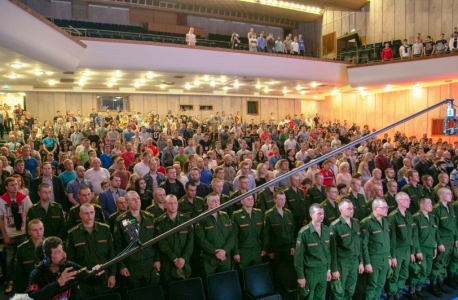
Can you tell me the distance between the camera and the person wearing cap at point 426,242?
484 centimetres

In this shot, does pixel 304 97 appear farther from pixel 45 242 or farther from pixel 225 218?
pixel 45 242

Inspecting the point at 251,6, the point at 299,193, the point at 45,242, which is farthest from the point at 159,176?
the point at 251,6

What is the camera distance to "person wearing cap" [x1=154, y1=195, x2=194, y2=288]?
4184mm

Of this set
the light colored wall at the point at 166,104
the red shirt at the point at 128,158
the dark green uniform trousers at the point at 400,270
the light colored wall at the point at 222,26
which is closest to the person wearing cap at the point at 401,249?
the dark green uniform trousers at the point at 400,270

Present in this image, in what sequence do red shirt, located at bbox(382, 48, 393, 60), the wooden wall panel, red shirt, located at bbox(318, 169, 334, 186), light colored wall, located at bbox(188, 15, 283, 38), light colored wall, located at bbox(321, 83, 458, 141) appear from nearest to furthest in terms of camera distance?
red shirt, located at bbox(318, 169, 334, 186) < red shirt, located at bbox(382, 48, 393, 60) < light colored wall, located at bbox(321, 83, 458, 141) < the wooden wall panel < light colored wall, located at bbox(188, 15, 283, 38)

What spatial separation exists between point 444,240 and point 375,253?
58.7 inches

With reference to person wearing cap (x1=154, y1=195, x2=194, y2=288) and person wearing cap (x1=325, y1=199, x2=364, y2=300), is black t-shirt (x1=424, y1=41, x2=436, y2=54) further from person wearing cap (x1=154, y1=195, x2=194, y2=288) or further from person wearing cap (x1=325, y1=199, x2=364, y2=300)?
person wearing cap (x1=154, y1=195, x2=194, y2=288)

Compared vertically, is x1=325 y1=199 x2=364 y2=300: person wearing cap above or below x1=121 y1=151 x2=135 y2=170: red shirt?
below

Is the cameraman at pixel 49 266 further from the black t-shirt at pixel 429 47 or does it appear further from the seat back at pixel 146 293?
the black t-shirt at pixel 429 47

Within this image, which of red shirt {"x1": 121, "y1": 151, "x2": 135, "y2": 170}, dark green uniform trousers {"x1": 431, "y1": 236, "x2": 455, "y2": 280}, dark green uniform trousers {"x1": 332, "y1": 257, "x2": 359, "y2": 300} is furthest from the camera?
red shirt {"x1": 121, "y1": 151, "x2": 135, "y2": 170}

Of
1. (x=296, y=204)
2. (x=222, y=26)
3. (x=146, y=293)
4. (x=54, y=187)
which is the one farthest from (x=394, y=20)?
(x=146, y=293)

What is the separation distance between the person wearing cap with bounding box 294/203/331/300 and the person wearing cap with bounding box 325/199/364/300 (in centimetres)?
19

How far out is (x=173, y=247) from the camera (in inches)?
167

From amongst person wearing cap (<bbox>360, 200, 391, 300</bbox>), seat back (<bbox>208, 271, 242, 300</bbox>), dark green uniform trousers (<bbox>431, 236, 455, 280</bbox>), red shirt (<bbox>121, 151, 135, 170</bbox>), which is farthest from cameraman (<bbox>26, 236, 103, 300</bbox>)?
red shirt (<bbox>121, 151, 135, 170</bbox>)
